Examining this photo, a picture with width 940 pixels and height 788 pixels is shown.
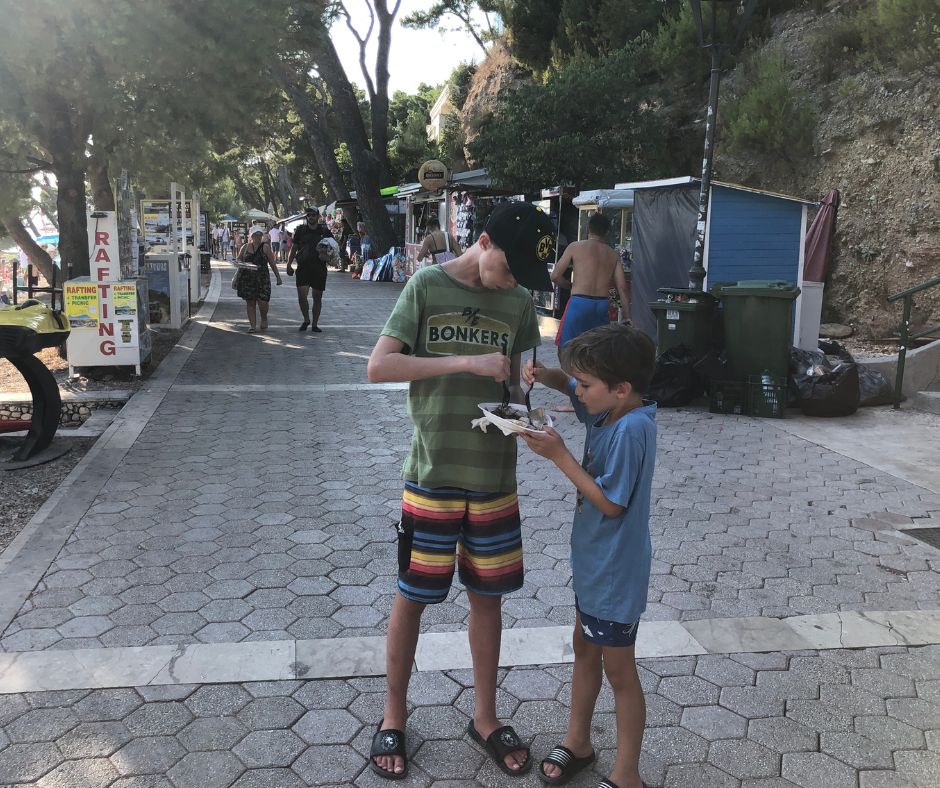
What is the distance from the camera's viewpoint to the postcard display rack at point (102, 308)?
8945mm

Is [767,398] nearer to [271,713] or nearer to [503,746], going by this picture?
[503,746]

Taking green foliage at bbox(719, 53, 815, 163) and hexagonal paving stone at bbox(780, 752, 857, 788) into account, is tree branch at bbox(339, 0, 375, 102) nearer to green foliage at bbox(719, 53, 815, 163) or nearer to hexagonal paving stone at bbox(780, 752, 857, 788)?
green foliage at bbox(719, 53, 815, 163)

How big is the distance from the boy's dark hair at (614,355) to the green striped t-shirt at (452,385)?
0.34 meters

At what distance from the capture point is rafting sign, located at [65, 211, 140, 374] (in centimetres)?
895

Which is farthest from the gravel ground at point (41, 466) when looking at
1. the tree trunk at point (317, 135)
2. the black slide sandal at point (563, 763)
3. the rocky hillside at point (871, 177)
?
the tree trunk at point (317, 135)

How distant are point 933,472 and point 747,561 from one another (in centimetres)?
254

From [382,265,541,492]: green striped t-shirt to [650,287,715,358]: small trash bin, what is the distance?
5998mm

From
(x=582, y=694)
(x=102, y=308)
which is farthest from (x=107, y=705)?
(x=102, y=308)

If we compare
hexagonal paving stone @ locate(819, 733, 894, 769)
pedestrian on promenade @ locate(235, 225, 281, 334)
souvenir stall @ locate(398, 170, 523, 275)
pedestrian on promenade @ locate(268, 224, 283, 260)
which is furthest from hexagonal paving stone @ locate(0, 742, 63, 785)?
pedestrian on promenade @ locate(268, 224, 283, 260)

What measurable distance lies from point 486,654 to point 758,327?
5.90m

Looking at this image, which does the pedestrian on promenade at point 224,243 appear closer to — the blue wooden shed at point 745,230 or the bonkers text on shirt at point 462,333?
the blue wooden shed at point 745,230

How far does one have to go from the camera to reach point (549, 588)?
163 inches

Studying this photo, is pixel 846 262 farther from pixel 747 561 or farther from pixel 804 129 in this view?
A: pixel 747 561

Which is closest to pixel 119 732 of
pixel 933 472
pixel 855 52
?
pixel 933 472
